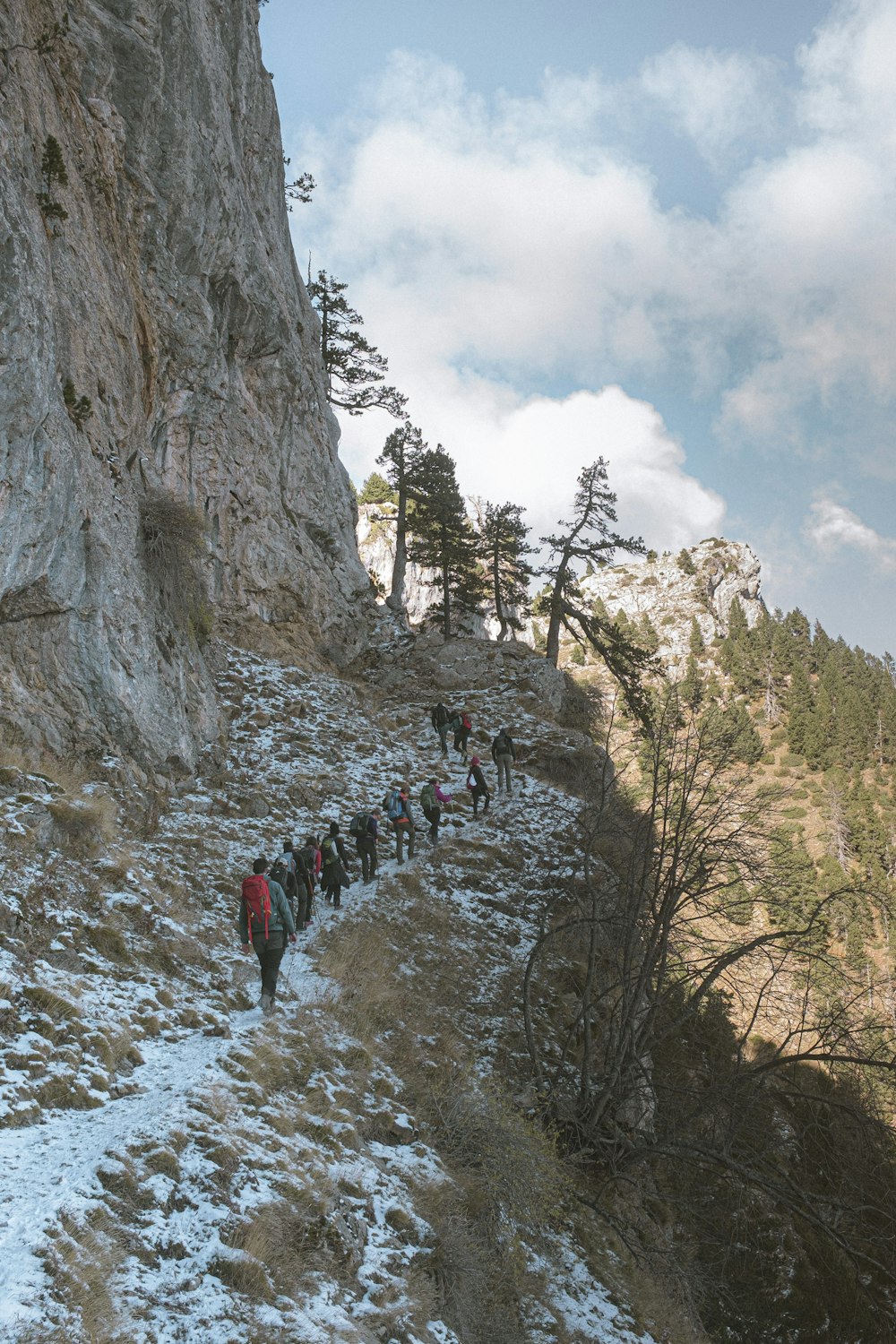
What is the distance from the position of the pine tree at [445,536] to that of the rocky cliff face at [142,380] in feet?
28.5

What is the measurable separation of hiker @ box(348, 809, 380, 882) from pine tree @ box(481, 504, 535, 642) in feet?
77.1

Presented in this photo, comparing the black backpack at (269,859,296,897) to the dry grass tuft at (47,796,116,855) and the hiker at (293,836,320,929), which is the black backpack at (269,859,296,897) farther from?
the dry grass tuft at (47,796,116,855)

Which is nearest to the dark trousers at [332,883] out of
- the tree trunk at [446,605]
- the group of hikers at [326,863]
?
the group of hikers at [326,863]

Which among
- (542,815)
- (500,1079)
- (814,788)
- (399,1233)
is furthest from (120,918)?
(814,788)

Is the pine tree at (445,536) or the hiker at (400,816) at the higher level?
the pine tree at (445,536)

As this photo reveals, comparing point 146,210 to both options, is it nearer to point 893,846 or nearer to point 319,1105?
point 319,1105

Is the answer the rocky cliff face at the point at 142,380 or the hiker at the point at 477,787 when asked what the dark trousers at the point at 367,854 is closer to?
the rocky cliff face at the point at 142,380

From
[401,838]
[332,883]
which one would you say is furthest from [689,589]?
[332,883]

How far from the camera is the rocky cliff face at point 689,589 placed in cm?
9494

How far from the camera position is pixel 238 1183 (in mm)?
5887

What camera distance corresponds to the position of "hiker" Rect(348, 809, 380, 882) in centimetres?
1505

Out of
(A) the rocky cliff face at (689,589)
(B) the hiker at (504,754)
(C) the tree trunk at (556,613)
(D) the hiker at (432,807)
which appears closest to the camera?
(D) the hiker at (432,807)

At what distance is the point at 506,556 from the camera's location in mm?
39344

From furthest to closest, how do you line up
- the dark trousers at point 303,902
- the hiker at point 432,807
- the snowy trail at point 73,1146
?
the hiker at point 432,807 < the dark trousers at point 303,902 < the snowy trail at point 73,1146
